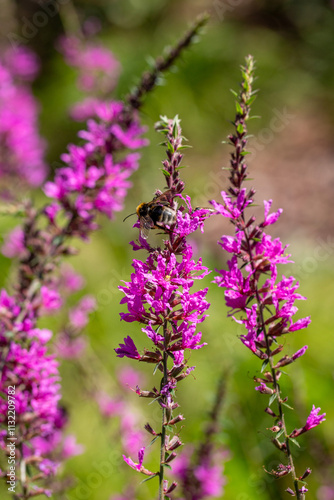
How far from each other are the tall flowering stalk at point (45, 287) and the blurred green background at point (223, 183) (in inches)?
9.8

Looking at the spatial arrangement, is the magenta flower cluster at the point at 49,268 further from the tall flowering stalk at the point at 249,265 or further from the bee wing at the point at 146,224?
the tall flowering stalk at the point at 249,265

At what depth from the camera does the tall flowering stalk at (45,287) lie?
1859 mm

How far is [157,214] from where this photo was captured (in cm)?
178

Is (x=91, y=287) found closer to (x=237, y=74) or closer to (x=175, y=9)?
(x=237, y=74)

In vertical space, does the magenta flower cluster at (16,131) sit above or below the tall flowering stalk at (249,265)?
above

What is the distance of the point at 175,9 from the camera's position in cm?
1564

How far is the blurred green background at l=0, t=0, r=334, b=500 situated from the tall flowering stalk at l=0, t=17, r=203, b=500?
0.82ft

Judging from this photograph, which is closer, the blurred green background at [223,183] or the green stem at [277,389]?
the green stem at [277,389]

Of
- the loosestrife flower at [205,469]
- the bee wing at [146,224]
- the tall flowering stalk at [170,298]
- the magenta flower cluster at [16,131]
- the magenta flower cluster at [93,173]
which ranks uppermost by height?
the magenta flower cluster at [16,131]

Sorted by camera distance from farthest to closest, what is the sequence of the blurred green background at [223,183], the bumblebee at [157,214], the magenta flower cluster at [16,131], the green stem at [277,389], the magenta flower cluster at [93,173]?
1. the magenta flower cluster at [16,131]
2. the blurred green background at [223,183]
3. the magenta flower cluster at [93,173]
4. the bumblebee at [157,214]
5. the green stem at [277,389]

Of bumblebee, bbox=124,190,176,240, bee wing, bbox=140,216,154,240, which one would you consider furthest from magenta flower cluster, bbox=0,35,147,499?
bee wing, bbox=140,216,154,240

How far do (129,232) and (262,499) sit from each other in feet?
15.4

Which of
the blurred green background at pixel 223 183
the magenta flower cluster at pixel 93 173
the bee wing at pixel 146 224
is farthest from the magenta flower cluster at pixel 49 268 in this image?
the bee wing at pixel 146 224

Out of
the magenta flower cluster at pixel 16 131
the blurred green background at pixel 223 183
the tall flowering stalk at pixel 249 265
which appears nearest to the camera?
the tall flowering stalk at pixel 249 265
